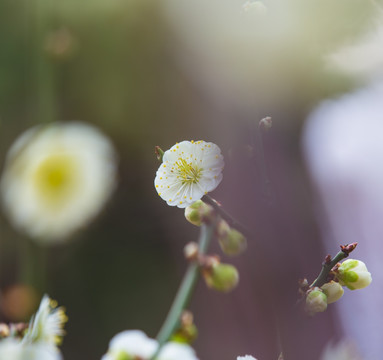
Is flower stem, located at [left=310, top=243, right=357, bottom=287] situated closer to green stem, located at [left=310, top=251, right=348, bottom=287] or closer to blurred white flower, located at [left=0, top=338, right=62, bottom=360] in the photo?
green stem, located at [left=310, top=251, right=348, bottom=287]

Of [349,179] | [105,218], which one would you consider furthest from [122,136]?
[349,179]

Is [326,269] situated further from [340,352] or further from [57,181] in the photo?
[57,181]

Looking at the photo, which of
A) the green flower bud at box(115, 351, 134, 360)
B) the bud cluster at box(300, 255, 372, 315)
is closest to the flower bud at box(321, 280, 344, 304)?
the bud cluster at box(300, 255, 372, 315)

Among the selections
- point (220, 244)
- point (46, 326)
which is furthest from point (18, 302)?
point (220, 244)

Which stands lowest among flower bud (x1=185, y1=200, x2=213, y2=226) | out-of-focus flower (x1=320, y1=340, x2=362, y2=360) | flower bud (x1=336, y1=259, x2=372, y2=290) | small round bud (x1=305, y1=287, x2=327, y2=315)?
out-of-focus flower (x1=320, y1=340, x2=362, y2=360)

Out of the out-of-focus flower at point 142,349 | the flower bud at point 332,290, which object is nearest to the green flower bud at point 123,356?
the out-of-focus flower at point 142,349

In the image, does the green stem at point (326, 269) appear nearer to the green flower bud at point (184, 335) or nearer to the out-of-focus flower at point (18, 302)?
the green flower bud at point (184, 335)
